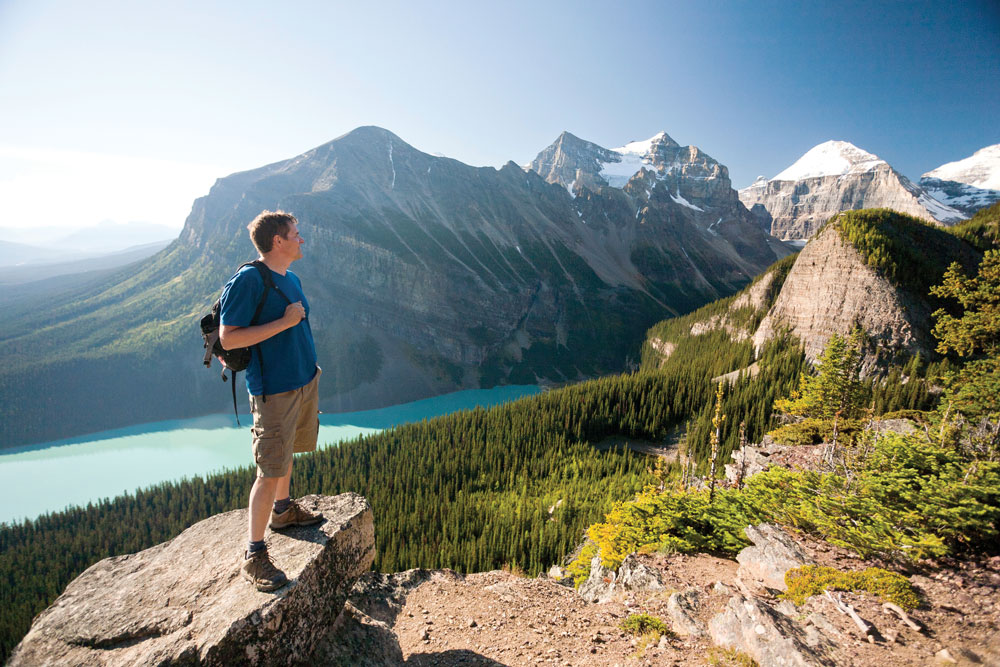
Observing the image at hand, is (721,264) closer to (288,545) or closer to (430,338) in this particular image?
(430,338)

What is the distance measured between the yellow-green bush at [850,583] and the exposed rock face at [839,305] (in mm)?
40623

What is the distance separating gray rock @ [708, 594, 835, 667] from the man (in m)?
5.87

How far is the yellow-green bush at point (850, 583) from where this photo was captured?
5.39 m

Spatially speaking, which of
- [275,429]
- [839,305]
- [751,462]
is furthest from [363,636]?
[839,305]

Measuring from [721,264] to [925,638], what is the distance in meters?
218

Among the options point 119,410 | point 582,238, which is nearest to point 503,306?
point 582,238

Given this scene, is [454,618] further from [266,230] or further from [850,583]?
[266,230]

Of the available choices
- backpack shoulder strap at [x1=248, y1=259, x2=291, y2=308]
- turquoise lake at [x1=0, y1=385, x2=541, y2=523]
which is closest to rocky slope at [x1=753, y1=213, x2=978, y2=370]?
backpack shoulder strap at [x1=248, y1=259, x2=291, y2=308]

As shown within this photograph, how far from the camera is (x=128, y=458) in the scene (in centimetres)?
6812

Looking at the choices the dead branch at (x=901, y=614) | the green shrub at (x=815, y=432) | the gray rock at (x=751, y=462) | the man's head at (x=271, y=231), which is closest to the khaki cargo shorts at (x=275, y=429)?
the man's head at (x=271, y=231)

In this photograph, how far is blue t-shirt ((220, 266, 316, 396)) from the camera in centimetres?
413

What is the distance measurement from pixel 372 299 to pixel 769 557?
116 m

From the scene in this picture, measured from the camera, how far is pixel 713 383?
51.8m

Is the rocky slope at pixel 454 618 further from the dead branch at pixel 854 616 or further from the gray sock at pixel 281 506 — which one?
the gray sock at pixel 281 506
